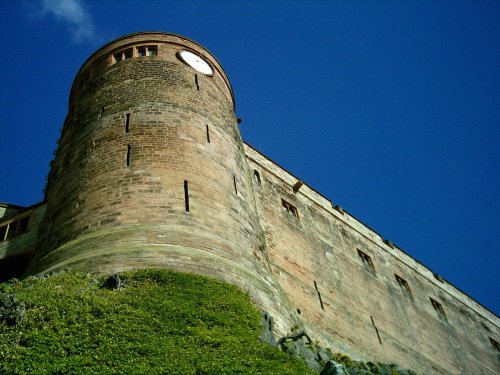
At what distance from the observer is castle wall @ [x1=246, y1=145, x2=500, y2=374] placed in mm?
17828

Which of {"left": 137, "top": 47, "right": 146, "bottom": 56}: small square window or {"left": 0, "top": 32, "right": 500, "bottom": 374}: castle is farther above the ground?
{"left": 137, "top": 47, "right": 146, "bottom": 56}: small square window

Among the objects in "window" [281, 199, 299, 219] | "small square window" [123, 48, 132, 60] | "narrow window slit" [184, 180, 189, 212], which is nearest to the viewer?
"narrow window slit" [184, 180, 189, 212]

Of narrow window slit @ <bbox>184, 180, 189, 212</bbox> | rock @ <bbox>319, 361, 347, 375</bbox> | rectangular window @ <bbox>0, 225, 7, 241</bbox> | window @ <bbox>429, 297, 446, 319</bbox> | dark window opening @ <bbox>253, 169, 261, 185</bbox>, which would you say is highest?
dark window opening @ <bbox>253, 169, 261, 185</bbox>

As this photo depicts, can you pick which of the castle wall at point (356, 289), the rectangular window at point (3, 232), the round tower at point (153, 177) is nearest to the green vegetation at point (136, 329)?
the round tower at point (153, 177)

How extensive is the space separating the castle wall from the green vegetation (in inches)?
262

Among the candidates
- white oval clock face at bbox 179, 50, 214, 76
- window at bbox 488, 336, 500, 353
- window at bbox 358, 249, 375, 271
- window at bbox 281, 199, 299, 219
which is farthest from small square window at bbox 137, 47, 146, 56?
window at bbox 488, 336, 500, 353

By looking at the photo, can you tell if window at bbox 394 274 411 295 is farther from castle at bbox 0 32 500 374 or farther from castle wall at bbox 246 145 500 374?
castle at bbox 0 32 500 374

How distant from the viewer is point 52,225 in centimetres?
1340

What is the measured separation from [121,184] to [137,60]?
5321 mm

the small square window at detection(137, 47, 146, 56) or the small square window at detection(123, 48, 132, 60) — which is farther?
the small square window at detection(137, 47, 146, 56)

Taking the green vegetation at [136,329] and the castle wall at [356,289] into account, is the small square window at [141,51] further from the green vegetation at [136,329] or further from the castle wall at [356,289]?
the green vegetation at [136,329]

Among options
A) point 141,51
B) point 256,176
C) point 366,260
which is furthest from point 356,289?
point 141,51

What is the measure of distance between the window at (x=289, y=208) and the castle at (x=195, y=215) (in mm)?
50

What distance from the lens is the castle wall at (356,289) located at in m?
17.8
